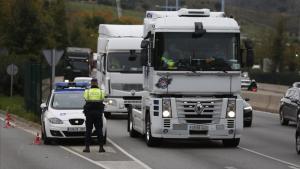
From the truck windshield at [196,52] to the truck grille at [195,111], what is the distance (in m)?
0.83

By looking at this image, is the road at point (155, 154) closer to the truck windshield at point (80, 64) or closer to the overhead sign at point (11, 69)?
the overhead sign at point (11, 69)

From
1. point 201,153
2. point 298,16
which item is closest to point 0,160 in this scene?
point 201,153

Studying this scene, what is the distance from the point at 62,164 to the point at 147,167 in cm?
197

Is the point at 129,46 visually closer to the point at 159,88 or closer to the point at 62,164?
the point at 159,88

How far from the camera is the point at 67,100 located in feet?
75.9

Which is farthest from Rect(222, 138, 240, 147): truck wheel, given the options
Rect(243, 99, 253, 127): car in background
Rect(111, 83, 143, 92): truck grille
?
Rect(111, 83, 143, 92): truck grille

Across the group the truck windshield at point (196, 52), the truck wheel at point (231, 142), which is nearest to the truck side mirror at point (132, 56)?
the truck wheel at point (231, 142)

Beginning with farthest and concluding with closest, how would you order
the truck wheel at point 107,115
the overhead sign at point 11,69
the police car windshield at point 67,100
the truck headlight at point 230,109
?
the overhead sign at point 11,69, the truck wheel at point 107,115, the police car windshield at point 67,100, the truck headlight at point 230,109

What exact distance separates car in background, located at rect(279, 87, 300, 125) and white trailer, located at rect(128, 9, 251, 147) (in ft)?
28.9

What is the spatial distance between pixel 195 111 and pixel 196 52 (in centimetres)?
153

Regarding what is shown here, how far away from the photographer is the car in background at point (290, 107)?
99.3ft

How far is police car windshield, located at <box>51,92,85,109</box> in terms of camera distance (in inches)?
898

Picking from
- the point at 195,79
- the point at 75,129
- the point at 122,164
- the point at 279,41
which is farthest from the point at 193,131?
the point at 279,41

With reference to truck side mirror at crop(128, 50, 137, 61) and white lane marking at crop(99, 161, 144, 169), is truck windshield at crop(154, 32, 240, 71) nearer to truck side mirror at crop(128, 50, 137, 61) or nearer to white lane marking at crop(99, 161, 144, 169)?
white lane marking at crop(99, 161, 144, 169)
